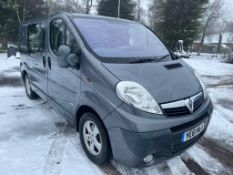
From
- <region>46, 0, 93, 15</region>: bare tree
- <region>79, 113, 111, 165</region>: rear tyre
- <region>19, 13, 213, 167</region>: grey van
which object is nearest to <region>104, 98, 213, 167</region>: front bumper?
<region>19, 13, 213, 167</region>: grey van

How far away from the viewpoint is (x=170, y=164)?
9.73ft

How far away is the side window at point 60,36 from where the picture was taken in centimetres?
308

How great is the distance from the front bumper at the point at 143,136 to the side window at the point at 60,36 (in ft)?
4.15

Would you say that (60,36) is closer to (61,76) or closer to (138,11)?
(61,76)

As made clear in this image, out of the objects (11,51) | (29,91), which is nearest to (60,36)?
(29,91)

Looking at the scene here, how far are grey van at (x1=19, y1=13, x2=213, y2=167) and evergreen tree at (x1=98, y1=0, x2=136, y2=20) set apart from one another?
23966 mm

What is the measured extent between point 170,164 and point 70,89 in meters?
1.63

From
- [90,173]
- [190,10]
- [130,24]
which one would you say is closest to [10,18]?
[190,10]

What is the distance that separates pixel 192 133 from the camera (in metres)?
2.54

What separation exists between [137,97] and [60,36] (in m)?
1.75

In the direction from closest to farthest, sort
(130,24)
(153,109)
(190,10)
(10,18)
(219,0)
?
(153,109)
(130,24)
(10,18)
(190,10)
(219,0)

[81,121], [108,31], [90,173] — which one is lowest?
[90,173]

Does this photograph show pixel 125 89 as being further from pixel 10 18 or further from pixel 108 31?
pixel 10 18

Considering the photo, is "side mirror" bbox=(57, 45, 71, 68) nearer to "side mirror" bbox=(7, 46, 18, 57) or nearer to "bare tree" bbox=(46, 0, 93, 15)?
"side mirror" bbox=(7, 46, 18, 57)
